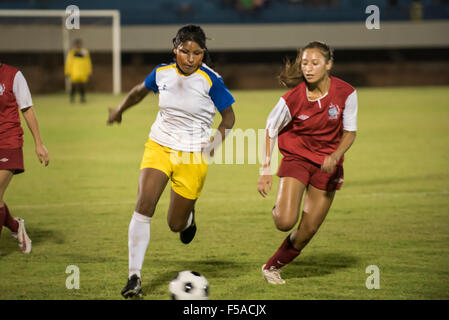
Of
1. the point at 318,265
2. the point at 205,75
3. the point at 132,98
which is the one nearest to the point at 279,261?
the point at 318,265

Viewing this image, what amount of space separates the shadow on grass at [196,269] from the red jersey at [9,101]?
5.49ft

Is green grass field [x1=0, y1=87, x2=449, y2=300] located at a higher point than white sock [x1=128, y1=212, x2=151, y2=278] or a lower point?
lower

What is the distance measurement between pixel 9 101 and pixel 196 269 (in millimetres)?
2102

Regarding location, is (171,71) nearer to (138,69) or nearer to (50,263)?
(50,263)

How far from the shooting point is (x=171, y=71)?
5223 millimetres

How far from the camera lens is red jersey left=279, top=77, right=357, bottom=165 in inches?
204

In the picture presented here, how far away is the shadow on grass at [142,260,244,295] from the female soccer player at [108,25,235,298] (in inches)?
19.3

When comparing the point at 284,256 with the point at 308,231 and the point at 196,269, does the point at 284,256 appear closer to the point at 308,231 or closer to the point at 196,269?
the point at 308,231

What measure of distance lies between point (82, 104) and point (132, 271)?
18.3 meters

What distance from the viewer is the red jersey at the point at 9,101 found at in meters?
5.68

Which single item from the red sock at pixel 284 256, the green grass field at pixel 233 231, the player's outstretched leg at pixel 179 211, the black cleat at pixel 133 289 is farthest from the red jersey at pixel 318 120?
the black cleat at pixel 133 289

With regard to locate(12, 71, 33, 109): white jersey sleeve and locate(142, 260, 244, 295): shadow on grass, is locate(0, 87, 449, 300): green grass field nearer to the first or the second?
locate(142, 260, 244, 295): shadow on grass

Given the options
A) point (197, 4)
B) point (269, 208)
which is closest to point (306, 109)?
point (269, 208)

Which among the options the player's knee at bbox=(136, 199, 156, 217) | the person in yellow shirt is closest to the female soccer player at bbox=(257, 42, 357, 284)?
the player's knee at bbox=(136, 199, 156, 217)
